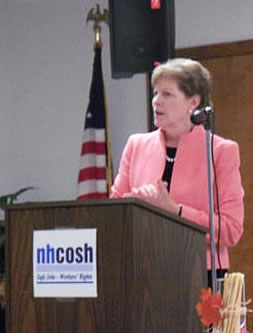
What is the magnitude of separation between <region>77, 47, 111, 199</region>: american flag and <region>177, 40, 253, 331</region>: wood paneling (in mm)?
673

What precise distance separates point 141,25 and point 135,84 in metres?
1.71

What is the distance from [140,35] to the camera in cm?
366

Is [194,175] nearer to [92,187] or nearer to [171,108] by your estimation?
[171,108]

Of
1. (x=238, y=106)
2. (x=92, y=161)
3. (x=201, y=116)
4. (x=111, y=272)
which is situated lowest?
(x=111, y=272)

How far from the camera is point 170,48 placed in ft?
11.5

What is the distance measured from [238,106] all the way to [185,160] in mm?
2592

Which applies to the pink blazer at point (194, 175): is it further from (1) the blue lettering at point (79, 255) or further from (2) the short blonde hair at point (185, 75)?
(1) the blue lettering at point (79, 255)

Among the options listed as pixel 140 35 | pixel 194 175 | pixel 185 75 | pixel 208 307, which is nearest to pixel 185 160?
pixel 194 175

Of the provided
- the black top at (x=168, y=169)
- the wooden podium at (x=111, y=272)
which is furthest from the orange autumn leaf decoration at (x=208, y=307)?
the black top at (x=168, y=169)

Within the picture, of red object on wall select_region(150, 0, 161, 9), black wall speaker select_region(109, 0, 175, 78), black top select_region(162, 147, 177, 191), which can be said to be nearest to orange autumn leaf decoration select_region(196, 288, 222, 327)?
black top select_region(162, 147, 177, 191)

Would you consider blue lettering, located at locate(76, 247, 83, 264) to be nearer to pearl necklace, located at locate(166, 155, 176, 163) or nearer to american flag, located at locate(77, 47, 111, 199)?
pearl necklace, located at locate(166, 155, 176, 163)

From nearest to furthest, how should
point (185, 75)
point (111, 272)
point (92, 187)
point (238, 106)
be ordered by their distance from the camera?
point (111, 272) < point (185, 75) < point (238, 106) < point (92, 187)

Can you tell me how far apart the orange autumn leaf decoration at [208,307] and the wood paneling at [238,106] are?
3.05m

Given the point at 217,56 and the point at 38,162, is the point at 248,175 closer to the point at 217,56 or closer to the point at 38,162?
the point at 217,56
